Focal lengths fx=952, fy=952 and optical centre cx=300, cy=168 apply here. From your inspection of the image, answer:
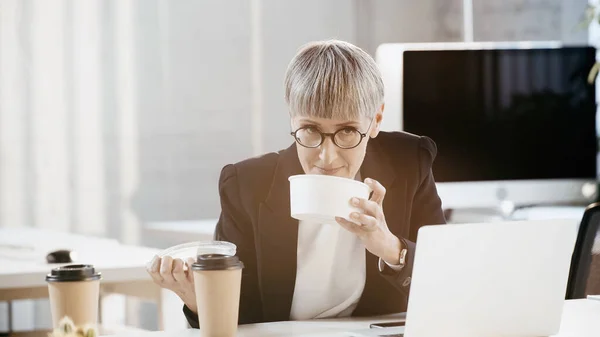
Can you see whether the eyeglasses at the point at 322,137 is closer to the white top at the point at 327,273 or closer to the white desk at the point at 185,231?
the white top at the point at 327,273

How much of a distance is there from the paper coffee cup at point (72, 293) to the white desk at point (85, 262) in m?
1.13

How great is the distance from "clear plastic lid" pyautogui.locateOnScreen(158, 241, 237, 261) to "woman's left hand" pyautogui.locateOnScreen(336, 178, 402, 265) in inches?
6.9

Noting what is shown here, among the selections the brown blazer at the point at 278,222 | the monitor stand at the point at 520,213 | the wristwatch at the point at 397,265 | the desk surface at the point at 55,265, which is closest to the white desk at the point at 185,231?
the desk surface at the point at 55,265

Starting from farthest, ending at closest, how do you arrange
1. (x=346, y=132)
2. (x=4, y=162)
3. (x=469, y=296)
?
(x=4, y=162) < (x=346, y=132) < (x=469, y=296)

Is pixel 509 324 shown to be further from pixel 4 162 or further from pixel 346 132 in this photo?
pixel 4 162

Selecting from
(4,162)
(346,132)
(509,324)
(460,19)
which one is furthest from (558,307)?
(460,19)

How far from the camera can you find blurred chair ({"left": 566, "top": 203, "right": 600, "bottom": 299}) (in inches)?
76.0

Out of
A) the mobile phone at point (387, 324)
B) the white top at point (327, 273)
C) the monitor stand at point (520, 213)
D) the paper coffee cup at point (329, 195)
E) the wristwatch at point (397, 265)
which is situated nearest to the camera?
the paper coffee cup at point (329, 195)

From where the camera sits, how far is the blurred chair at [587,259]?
1930mm

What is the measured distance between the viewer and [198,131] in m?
4.57

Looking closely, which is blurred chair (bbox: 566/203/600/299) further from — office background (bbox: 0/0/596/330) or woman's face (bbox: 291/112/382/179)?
office background (bbox: 0/0/596/330)

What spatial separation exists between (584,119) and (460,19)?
166cm

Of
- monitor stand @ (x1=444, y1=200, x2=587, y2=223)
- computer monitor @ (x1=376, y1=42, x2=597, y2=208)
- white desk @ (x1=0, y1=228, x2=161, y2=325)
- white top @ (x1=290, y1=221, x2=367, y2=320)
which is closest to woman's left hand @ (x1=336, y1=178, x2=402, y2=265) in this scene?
white top @ (x1=290, y1=221, x2=367, y2=320)

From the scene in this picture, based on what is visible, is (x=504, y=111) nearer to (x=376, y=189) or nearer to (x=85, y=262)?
(x=85, y=262)
